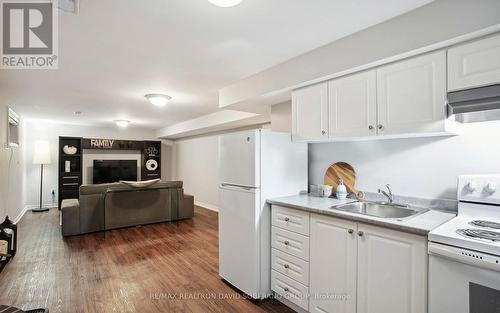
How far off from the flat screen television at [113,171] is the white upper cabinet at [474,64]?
7.99 m

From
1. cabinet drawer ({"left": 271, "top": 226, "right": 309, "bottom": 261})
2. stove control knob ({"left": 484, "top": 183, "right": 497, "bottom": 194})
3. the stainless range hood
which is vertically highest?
the stainless range hood

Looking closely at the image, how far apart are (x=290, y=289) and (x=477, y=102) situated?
193cm

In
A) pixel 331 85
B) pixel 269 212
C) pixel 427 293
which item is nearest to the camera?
pixel 427 293

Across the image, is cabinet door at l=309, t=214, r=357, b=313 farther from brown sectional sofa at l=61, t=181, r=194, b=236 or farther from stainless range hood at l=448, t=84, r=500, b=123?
brown sectional sofa at l=61, t=181, r=194, b=236

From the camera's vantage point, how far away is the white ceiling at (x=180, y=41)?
5.49 feet

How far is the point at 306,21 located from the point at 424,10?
0.75m

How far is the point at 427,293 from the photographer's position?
1.41 metres

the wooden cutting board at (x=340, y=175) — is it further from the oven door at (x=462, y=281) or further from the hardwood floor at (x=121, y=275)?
the hardwood floor at (x=121, y=275)

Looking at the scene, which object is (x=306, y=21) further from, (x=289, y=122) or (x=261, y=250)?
(x=261, y=250)

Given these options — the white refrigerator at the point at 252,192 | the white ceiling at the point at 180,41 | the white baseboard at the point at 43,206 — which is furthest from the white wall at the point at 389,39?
the white baseboard at the point at 43,206

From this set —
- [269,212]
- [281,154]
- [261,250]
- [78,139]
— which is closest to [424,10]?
[281,154]

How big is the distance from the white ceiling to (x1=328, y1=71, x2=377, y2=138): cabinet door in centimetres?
39

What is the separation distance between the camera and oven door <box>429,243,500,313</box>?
1187mm

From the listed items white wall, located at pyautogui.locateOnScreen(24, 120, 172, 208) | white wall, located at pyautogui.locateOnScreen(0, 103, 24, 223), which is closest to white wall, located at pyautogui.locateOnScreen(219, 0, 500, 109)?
white wall, located at pyautogui.locateOnScreen(0, 103, 24, 223)
